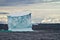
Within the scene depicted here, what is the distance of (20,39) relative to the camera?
2.88ft

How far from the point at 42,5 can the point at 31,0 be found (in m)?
0.10

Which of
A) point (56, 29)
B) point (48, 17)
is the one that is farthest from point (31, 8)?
point (56, 29)

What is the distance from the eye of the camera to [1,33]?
87 cm

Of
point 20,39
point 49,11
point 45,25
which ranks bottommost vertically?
point 20,39

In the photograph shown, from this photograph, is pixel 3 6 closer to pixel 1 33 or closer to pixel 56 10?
pixel 1 33

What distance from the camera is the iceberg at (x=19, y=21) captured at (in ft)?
2.72

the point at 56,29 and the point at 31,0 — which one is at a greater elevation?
the point at 31,0

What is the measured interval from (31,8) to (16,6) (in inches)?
4.8

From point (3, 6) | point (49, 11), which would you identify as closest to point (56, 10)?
point (49, 11)

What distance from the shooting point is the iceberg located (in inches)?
32.7

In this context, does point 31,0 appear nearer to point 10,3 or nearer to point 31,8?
point 31,8

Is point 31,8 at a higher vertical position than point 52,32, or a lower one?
higher

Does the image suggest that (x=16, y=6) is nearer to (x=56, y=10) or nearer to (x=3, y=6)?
(x=3, y=6)

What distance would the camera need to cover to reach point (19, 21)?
840mm
